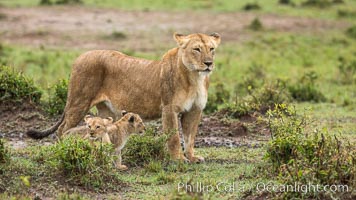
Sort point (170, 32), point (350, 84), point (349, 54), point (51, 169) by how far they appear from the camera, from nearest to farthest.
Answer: point (51, 169)
point (350, 84)
point (349, 54)
point (170, 32)

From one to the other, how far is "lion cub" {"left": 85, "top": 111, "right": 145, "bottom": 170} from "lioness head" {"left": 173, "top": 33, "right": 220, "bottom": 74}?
75cm

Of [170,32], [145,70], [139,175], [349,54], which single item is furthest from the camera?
[170,32]

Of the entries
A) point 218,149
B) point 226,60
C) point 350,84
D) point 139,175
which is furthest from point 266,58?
point 139,175

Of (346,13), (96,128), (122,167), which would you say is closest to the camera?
(96,128)

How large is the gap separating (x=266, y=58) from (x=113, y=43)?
3577 millimetres

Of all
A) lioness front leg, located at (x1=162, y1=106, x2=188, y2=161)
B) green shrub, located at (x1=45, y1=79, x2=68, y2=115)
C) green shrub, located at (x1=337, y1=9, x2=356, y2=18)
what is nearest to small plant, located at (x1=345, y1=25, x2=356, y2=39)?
green shrub, located at (x1=337, y1=9, x2=356, y2=18)

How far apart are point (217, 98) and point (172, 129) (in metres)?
4.73

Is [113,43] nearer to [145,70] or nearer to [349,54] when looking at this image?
[349,54]

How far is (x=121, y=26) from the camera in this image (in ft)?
71.6

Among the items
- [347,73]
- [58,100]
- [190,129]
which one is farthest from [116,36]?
[190,129]

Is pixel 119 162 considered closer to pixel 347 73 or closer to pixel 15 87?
pixel 15 87

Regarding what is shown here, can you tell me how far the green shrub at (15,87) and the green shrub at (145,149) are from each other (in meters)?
2.91

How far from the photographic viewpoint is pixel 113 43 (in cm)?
1977

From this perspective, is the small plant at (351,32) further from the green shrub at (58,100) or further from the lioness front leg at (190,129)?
the lioness front leg at (190,129)
